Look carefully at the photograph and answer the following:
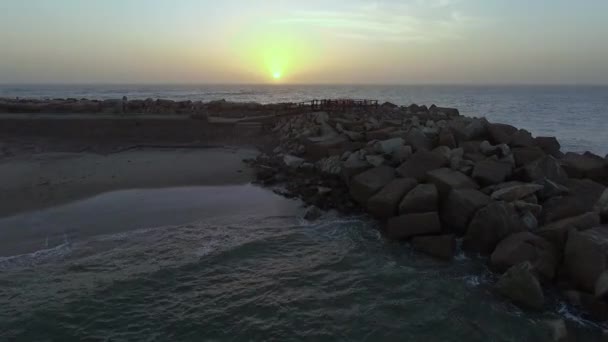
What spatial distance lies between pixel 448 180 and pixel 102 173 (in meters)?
11.6

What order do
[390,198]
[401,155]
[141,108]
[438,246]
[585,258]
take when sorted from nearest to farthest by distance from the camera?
1. [585,258]
2. [438,246]
3. [390,198]
4. [401,155]
5. [141,108]

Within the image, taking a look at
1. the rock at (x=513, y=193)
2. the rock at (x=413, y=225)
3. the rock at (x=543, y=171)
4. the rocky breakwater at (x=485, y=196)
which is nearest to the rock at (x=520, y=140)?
the rocky breakwater at (x=485, y=196)

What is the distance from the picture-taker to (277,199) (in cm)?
1246

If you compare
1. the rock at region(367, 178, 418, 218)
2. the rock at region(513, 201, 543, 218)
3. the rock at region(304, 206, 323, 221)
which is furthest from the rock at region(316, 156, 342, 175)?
the rock at region(513, 201, 543, 218)

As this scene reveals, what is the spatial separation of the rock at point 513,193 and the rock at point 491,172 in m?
0.81

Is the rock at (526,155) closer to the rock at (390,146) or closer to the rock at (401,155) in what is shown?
the rock at (401,155)

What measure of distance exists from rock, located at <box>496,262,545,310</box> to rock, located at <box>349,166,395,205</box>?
173 inches

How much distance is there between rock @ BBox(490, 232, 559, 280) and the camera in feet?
24.3

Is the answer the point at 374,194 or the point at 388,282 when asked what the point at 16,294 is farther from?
the point at 374,194

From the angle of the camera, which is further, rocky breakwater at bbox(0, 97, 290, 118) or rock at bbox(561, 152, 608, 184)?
rocky breakwater at bbox(0, 97, 290, 118)

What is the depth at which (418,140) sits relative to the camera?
13164 millimetres

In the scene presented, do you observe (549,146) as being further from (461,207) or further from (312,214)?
(312,214)

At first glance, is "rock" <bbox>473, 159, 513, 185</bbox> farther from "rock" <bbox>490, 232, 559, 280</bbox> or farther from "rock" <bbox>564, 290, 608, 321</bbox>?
"rock" <bbox>564, 290, 608, 321</bbox>

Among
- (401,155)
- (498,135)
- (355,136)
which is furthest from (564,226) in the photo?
(355,136)
